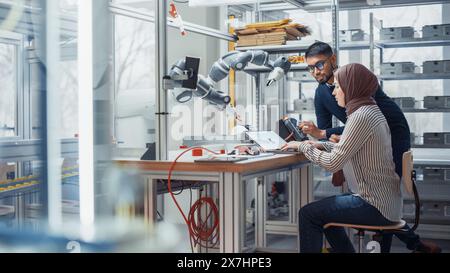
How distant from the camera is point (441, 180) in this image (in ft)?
15.4

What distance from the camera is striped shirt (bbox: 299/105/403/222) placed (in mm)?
2543

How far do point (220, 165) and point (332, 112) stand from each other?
1.36 meters

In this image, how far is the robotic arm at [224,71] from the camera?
3242mm

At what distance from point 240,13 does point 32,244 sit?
343 centimetres

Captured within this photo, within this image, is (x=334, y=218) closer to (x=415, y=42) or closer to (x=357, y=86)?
(x=357, y=86)

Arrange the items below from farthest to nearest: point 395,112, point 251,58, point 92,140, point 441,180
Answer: point 441,180 → point 251,58 → point 395,112 → point 92,140

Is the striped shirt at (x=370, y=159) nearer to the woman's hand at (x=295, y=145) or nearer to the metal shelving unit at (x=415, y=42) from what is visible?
the woman's hand at (x=295, y=145)

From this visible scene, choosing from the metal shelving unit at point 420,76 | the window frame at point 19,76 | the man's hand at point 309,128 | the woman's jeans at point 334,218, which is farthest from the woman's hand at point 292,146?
the metal shelving unit at point 420,76

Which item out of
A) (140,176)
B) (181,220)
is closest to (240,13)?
(181,220)

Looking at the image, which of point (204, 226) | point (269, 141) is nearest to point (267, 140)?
point (269, 141)

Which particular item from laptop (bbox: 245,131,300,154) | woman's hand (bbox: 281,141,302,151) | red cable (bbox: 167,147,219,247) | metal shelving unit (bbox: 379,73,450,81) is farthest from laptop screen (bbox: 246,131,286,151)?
metal shelving unit (bbox: 379,73,450,81)

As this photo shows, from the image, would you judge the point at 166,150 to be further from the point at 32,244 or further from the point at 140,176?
the point at 32,244

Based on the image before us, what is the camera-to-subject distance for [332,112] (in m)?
3.46

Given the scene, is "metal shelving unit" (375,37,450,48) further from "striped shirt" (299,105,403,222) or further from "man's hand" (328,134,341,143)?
"striped shirt" (299,105,403,222)
